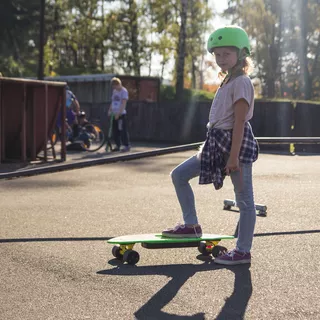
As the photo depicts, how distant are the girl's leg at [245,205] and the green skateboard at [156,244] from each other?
31cm

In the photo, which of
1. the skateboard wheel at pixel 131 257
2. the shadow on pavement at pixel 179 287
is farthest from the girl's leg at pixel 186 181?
the skateboard wheel at pixel 131 257

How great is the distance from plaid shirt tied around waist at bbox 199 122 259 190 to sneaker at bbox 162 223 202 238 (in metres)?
0.50

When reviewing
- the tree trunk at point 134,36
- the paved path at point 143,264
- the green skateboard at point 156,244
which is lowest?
the paved path at point 143,264

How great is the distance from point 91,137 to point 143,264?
541 inches

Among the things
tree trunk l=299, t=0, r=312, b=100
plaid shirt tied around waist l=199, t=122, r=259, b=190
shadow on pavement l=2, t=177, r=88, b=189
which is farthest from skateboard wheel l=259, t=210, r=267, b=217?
tree trunk l=299, t=0, r=312, b=100

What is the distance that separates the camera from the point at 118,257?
5152 mm

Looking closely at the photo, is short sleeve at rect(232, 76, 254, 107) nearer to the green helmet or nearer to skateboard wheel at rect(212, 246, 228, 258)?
the green helmet

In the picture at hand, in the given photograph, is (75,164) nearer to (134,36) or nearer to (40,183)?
(40,183)

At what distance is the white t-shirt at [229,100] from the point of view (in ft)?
16.1

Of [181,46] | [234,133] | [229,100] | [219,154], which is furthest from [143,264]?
[181,46]

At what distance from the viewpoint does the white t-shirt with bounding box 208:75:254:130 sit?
4.90m

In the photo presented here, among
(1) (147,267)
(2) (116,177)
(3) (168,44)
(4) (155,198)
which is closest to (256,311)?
(1) (147,267)

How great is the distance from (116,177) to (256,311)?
7.92 meters

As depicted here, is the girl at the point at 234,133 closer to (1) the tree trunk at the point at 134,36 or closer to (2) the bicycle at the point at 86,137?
(2) the bicycle at the point at 86,137
